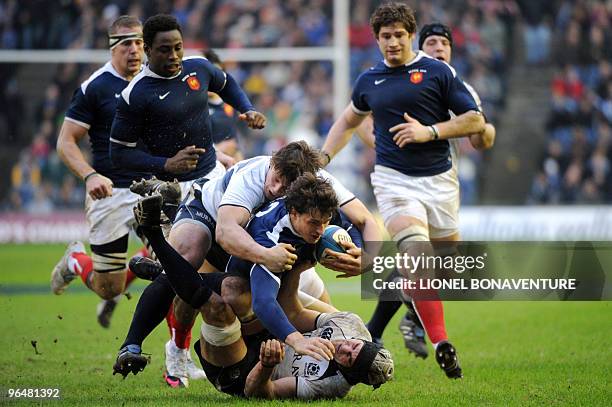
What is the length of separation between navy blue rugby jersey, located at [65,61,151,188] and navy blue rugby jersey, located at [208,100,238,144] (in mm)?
1033

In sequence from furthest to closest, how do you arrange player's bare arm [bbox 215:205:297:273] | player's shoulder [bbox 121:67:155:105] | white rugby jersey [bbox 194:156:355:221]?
player's shoulder [bbox 121:67:155:105] → white rugby jersey [bbox 194:156:355:221] → player's bare arm [bbox 215:205:297:273]

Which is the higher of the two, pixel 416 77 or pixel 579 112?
pixel 416 77

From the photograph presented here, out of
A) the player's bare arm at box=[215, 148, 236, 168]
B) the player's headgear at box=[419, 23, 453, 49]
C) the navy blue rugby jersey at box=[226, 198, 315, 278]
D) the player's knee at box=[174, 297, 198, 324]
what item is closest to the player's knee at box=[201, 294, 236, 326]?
the navy blue rugby jersey at box=[226, 198, 315, 278]

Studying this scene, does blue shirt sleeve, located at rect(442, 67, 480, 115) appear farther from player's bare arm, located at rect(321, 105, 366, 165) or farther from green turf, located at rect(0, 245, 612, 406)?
green turf, located at rect(0, 245, 612, 406)

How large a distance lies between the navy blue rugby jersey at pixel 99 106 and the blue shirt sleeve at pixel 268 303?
112 inches

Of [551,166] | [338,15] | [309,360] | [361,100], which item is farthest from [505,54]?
[309,360]

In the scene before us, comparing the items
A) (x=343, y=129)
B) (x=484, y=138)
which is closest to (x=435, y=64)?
(x=484, y=138)

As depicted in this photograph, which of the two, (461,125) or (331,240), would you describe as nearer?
(331,240)

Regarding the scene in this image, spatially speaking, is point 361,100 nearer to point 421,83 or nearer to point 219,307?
point 421,83

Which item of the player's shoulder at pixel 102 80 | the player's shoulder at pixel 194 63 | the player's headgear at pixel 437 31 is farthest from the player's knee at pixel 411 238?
the player's shoulder at pixel 102 80

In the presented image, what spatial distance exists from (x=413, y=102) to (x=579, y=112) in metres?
14.4

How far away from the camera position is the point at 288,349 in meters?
6.27

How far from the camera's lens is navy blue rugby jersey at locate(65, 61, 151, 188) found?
8.32 meters

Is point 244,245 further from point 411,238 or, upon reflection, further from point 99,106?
point 99,106
